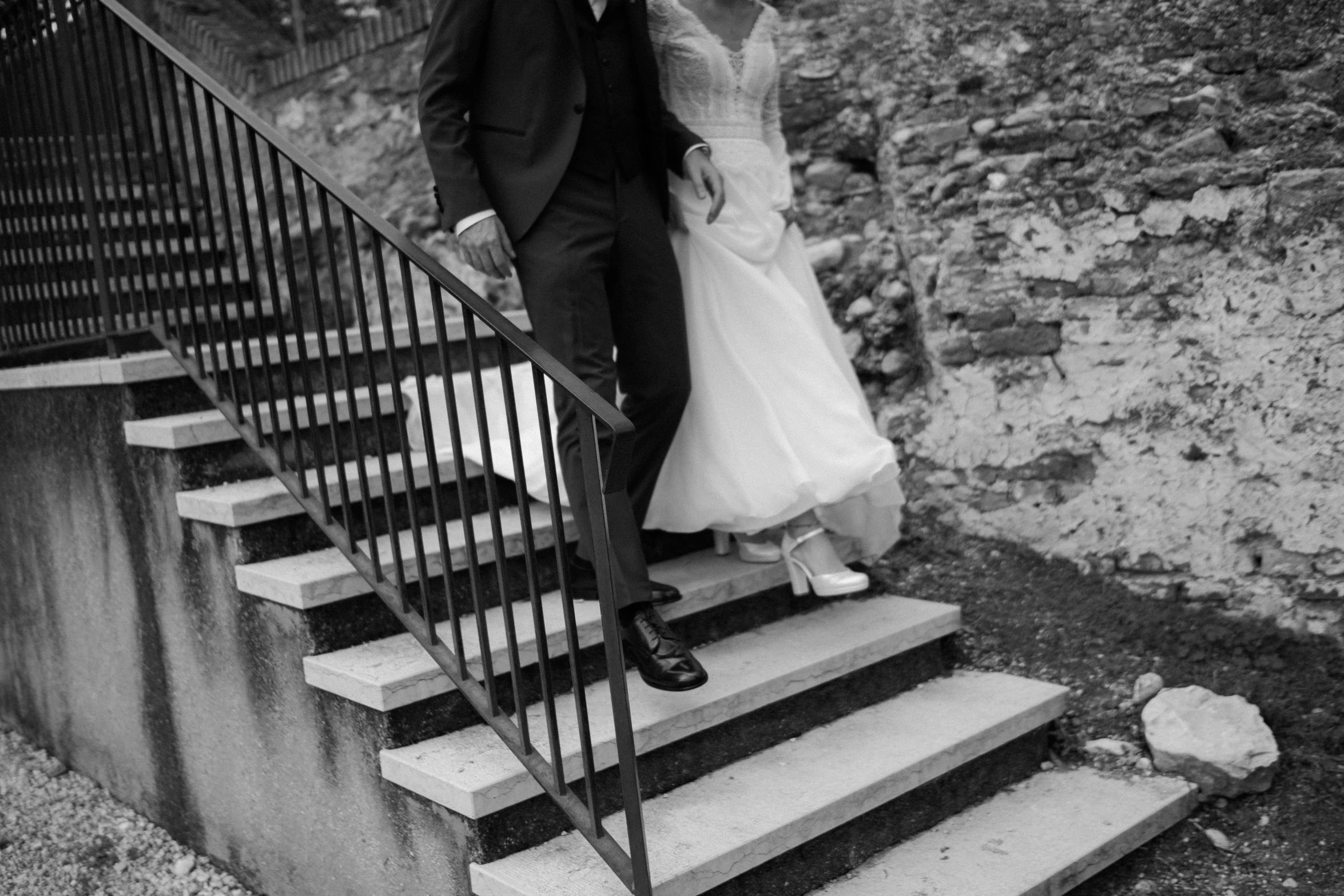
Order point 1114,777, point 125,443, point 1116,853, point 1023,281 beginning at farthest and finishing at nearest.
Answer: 1. point 1023,281
2. point 125,443
3. point 1114,777
4. point 1116,853

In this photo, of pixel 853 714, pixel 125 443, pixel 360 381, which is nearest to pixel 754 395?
pixel 853 714

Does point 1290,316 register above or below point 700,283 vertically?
below

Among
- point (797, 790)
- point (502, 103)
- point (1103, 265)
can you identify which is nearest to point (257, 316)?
point (502, 103)

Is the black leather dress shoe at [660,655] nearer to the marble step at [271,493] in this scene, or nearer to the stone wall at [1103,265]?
the marble step at [271,493]

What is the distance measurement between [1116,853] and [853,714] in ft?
2.21

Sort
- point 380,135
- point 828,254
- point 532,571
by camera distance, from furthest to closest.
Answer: point 380,135, point 828,254, point 532,571

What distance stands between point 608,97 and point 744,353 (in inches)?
28.5

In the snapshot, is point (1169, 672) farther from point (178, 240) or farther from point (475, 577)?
point (178, 240)

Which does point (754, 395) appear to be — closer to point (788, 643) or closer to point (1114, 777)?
point (788, 643)

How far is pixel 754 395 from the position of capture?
2854 mm

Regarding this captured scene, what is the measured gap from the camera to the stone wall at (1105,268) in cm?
298

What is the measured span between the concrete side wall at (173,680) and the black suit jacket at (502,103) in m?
1.07

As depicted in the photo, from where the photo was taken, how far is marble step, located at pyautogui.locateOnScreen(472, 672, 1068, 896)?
2.17m

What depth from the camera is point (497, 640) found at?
2.61 m
